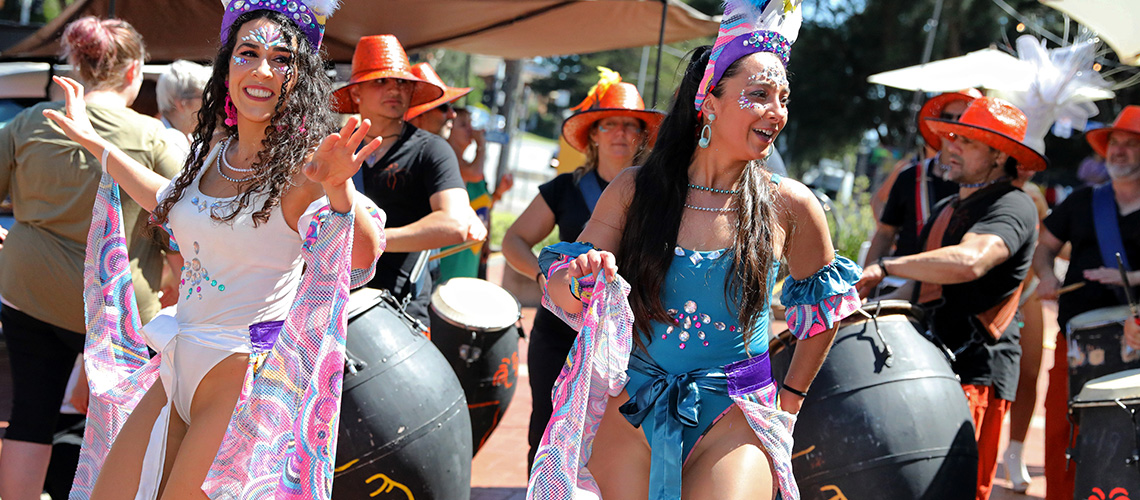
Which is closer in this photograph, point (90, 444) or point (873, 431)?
point (90, 444)

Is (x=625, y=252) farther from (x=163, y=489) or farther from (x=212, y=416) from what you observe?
(x=163, y=489)

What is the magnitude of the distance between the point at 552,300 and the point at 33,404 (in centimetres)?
220

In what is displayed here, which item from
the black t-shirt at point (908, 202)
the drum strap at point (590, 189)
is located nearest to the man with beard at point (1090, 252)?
the black t-shirt at point (908, 202)

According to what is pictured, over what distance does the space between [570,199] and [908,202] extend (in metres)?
2.05

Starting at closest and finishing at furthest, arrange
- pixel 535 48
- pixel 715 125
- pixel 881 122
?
pixel 715 125, pixel 535 48, pixel 881 122

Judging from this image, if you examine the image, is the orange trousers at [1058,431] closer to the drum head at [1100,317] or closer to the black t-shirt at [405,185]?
the drum head at [1100,317]

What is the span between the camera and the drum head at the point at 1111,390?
353 cm

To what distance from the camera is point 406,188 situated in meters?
4.02

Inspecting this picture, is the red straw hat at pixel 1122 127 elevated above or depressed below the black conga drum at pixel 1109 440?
above

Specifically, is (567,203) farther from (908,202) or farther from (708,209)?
(908,202)

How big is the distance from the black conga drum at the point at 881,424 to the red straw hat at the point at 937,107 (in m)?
2.45

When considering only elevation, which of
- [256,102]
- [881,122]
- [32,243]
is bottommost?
[881,122]

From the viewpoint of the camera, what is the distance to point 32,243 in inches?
146

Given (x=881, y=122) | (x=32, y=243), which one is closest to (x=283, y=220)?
(x=32, y=243)
